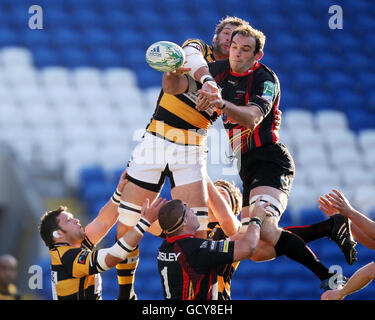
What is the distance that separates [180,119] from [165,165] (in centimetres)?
38

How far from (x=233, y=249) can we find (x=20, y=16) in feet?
30.9

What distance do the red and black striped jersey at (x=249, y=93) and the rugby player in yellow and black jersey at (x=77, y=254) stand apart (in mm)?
904

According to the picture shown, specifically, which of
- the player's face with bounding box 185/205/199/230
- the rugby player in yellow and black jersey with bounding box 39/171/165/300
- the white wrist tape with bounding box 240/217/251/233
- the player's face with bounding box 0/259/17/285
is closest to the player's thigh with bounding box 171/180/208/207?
the white wrist tape with bounding box 240/217/251/233

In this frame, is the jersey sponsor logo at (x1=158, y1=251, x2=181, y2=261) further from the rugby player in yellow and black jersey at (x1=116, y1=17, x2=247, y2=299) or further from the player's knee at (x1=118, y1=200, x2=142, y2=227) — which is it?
the player's knee at (x1=118, y1=200, x2=142, y2=227)

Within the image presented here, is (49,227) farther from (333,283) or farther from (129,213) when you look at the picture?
(333,283)

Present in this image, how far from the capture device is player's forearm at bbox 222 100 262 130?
482 cm

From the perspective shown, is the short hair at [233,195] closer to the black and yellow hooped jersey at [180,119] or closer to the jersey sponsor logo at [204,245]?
the black and yellow hooped jersey at [180,119]

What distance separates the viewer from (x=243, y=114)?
192 inches

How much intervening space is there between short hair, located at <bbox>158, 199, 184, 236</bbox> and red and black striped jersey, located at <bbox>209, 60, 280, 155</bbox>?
92 cm

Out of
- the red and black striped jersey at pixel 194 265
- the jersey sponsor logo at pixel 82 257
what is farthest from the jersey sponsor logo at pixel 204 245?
the jersey sponsor logo at pixel 82 257

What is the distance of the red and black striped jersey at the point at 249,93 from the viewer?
17.2 ft

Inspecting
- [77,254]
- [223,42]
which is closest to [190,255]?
[77,254]

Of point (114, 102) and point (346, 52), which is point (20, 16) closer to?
point (114, 102)
